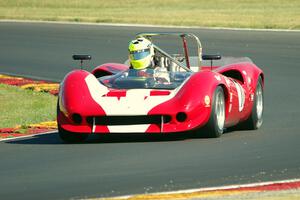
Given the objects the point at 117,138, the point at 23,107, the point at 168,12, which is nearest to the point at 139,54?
the point at 117,138

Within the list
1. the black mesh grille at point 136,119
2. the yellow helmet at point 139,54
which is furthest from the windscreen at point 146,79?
the black mesh grille at point 136,119

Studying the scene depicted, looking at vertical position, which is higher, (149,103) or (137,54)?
(137,54)

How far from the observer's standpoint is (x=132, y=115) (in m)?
12.0

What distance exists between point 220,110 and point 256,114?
121 centimetres

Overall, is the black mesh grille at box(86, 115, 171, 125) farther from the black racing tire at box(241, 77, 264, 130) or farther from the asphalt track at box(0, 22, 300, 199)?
the black racing tire at box(241, 77, 264, 130)

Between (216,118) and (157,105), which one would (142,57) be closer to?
(157,105)

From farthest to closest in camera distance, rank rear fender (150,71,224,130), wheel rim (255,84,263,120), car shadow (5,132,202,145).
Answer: wheel rim (255,84,263,120), car shadow (5,132,202,145), rear fender (150,71,224,130)

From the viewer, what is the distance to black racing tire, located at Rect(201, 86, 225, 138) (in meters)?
12.2

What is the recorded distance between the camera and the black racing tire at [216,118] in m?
12.2

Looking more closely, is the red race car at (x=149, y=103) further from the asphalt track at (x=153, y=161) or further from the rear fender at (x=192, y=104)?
the asphalt track at (x=153, y=161)

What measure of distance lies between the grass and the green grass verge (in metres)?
15.2

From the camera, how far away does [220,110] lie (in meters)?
12.7

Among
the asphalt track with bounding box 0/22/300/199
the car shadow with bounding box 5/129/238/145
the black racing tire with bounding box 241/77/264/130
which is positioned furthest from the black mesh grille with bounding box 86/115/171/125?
the black racing tire with bounding box 241/77/264/130

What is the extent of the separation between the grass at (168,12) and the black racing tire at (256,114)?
18566mm
